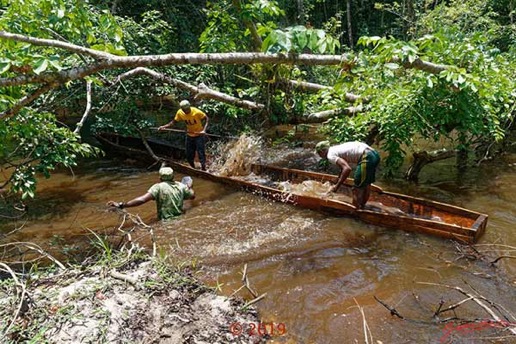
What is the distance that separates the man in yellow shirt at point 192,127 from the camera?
8.38 m

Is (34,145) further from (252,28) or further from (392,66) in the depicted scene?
(392,66)

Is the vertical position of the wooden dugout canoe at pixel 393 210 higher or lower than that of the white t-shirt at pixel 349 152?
lower

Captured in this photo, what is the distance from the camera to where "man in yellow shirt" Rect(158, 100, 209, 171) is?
838cm

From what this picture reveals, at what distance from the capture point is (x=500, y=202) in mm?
6609

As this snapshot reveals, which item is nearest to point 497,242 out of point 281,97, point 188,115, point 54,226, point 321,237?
point 321,237

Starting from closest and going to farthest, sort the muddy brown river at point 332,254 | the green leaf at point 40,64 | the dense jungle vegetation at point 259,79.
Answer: the green leaf at point 40,64 → the muddy brown river at point 332,254 → the dense jungle vegetation at point 259,79

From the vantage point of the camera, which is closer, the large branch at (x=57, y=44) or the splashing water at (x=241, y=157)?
the large branch at (x=57, y=44)

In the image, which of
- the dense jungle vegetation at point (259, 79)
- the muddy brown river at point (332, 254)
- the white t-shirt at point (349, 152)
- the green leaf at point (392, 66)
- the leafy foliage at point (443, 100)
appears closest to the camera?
the muddy brown river at point (332, 254)

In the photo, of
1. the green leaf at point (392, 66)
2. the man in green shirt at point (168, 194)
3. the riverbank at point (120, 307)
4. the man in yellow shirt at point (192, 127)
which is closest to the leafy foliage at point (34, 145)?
the man in green shirt at point (168, 194)

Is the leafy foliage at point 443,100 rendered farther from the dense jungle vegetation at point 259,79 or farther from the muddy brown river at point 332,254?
the muddy brown river at point 332,254

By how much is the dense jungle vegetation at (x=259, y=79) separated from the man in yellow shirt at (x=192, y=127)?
402 millimetres

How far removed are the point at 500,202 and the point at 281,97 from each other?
184 inches

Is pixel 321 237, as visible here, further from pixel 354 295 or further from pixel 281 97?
pixel 281 97

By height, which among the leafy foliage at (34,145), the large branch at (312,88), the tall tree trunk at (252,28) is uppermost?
the tall tree trunk at (252,28)
